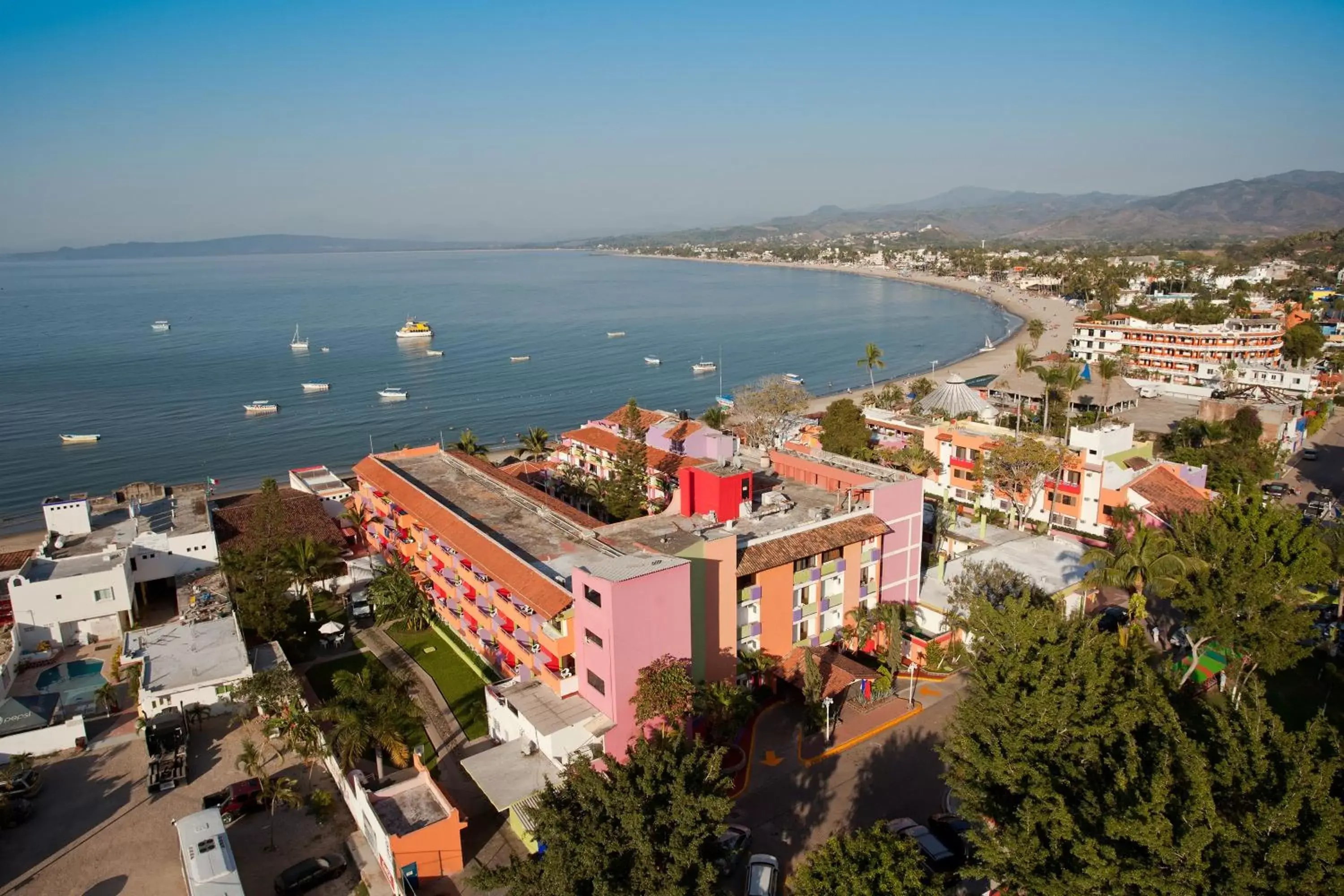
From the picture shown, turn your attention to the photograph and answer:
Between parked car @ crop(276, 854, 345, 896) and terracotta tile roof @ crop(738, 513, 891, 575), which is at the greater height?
terracotta tile roof @ crop(738, 513, 891, 575)

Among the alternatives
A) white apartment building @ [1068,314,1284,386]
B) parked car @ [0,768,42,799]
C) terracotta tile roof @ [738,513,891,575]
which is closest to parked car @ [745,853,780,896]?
terracotta tile roof @ [738,513,891,575]

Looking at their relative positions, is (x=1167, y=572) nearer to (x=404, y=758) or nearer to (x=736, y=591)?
(x=736, y=591)

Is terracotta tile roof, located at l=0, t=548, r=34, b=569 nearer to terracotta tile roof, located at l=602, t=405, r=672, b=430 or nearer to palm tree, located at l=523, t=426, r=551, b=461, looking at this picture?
palm tree, located at l=523, t=426, r=551, b=461

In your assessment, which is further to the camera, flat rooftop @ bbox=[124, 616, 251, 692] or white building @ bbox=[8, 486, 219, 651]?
white building @ bbox=[8, 486, 219, 651]

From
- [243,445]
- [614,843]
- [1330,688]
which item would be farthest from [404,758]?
[243,445]

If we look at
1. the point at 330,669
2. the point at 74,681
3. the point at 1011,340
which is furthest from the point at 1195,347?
the point at 74,681

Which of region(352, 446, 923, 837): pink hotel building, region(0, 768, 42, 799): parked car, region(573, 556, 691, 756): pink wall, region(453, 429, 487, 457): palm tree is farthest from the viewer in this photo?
region(453, 429, 487, 457): palm tree

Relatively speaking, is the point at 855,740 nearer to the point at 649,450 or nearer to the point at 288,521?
the point at 649,450
